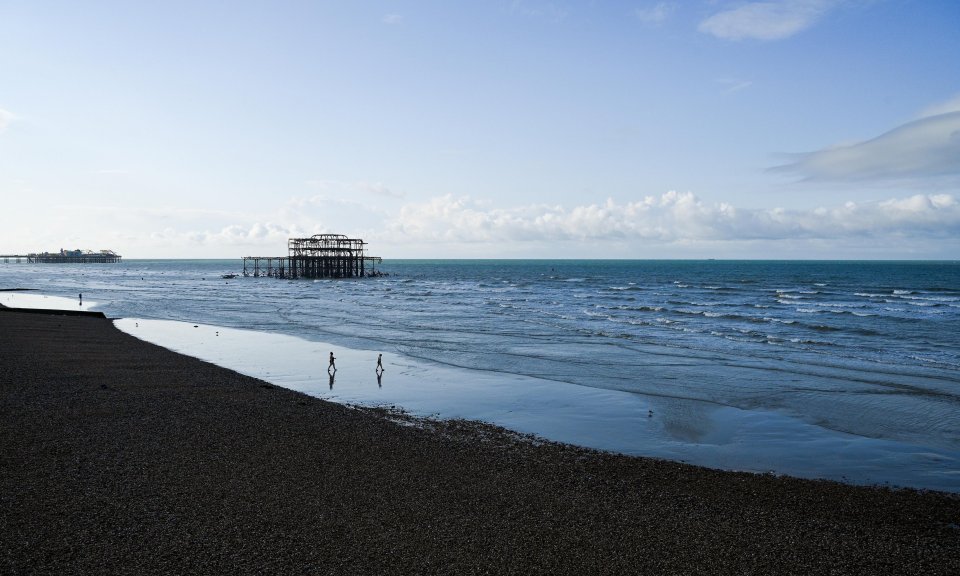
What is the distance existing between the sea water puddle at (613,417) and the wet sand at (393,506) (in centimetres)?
121

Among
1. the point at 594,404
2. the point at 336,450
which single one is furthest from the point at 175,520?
the point at 594,404

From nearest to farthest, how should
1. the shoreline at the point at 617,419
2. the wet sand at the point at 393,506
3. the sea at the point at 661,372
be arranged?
the wet sand at the point at 393,506
the shoreline at the point at 617,419
the sea at the point at 661,372

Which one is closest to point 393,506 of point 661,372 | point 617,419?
point 617,419

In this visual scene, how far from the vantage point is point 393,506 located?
855 centimetres

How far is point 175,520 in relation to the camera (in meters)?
7.80

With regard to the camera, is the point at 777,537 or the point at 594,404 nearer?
the point at 777,537

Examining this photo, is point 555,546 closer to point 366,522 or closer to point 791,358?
point 366,522

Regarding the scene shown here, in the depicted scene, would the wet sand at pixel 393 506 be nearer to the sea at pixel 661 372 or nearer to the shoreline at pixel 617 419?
the shoreline at pixel 617 419

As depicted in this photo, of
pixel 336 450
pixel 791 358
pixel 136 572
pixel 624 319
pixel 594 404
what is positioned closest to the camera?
pixel 136 572

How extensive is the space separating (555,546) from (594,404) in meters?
9.43

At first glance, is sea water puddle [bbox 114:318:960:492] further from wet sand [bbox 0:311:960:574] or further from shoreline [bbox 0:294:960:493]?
wet sand [bbox 0:311:960:574]

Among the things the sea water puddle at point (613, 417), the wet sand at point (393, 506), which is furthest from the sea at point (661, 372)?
the wet sand at point (393, 506)

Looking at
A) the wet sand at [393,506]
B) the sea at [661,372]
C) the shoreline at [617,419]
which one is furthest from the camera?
the sea at [661,372]

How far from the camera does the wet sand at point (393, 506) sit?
7.05 metres
